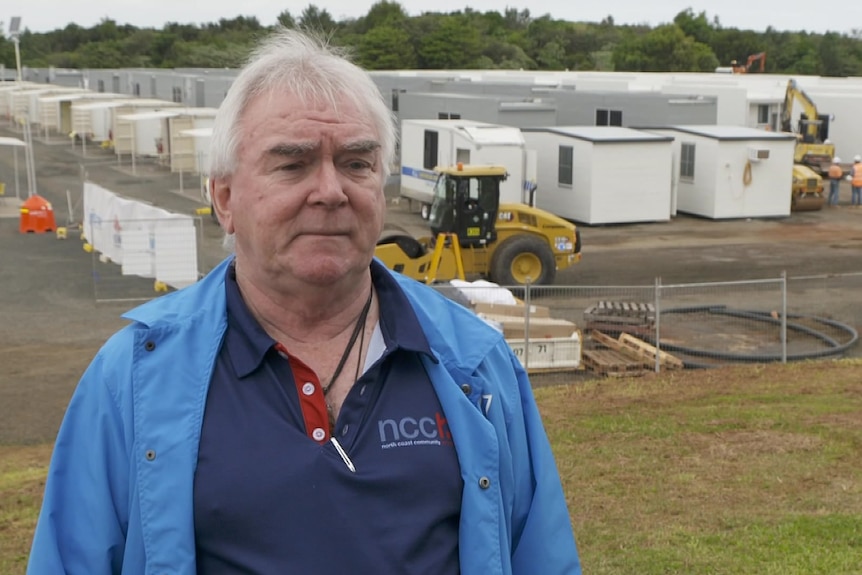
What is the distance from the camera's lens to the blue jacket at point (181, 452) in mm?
2652

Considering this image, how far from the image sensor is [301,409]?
280cm

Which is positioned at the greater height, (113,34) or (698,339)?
(113,34)

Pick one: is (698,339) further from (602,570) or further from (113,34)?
(113,34)

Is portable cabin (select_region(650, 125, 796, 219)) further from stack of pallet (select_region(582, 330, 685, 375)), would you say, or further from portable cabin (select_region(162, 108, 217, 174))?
portable cabin (select_region(162, 108, 217, 174))

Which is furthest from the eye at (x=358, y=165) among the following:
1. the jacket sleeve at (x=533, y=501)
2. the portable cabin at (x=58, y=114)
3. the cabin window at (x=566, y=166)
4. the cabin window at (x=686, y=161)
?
the portable cabin at (x=58, y=114)

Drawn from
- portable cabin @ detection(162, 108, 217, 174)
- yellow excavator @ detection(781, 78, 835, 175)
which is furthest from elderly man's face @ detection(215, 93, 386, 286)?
portable cabin @ detection(162, 108, 217, 174)

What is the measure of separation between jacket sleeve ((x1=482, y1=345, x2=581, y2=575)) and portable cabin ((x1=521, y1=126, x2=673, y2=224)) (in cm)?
2802

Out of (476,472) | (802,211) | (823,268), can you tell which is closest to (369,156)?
(476,472)

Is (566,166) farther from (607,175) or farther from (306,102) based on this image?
(306,102)

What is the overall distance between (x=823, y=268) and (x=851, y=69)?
73.9 meters

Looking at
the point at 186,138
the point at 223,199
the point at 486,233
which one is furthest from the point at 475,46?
the point at 223,199

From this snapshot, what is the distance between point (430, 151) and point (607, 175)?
5238mm

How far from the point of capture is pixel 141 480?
8.70ft

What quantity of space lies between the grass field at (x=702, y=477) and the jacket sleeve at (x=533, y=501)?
11.2 feet
